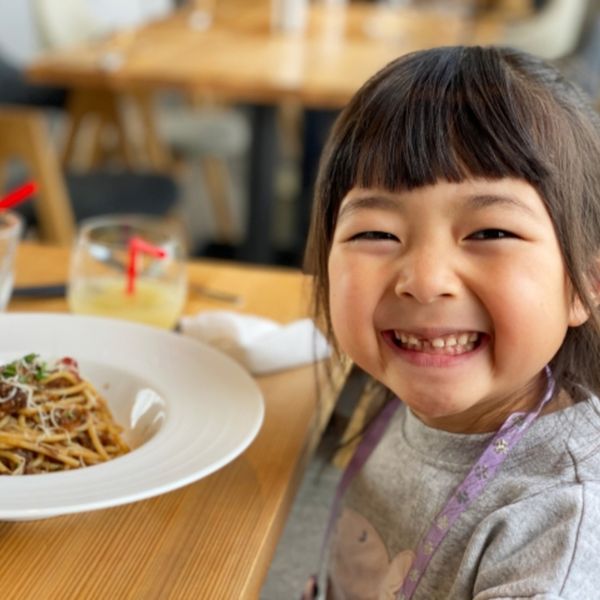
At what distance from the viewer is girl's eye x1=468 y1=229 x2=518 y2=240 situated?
0.77 m

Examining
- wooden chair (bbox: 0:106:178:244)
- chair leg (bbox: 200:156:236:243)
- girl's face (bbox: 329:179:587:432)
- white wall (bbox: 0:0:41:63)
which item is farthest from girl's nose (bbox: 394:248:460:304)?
white wall (bbox: 0:0:41:63)

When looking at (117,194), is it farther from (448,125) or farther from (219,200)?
(448,125)

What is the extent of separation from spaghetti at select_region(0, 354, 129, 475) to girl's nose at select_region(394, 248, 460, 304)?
313 millimetres

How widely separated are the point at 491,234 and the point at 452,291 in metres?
0.06

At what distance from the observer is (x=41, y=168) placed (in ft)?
8.43

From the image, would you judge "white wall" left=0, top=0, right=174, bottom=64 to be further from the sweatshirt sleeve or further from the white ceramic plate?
the sweatshirt sleeve

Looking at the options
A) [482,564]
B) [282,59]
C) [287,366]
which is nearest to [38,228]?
[282,59]

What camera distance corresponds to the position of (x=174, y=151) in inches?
151

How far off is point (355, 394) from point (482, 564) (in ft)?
1.24

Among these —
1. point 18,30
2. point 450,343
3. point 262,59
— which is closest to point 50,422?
point 450,343

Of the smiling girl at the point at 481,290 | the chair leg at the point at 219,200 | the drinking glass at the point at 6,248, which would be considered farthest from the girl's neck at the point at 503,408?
the chair leg at the point at 219,200

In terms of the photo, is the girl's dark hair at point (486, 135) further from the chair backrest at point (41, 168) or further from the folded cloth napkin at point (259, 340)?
the chair backrest at point (41, 168)

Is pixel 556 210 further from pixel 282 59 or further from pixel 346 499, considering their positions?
pixel 282 59

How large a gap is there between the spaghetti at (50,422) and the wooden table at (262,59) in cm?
187
